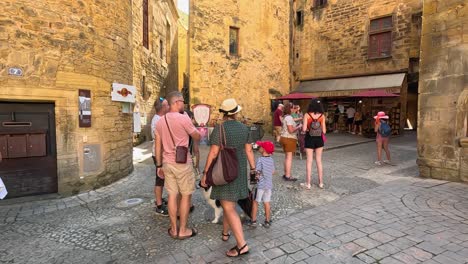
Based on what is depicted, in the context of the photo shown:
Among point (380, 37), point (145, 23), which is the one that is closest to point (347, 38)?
point (380, 37)

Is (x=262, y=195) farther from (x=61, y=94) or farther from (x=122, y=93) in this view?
(x=122, y=93)

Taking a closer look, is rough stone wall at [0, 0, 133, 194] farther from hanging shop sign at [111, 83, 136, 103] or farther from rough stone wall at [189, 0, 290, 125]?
rough stone wall at [189, 0, 290, 125]

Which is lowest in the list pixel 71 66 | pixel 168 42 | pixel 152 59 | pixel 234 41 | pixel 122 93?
pixel 122 93

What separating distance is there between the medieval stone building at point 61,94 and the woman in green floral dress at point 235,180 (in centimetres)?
349

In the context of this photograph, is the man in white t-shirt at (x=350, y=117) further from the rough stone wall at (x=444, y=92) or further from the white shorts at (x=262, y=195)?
Answer: the white shorts at (x=262, y=195)

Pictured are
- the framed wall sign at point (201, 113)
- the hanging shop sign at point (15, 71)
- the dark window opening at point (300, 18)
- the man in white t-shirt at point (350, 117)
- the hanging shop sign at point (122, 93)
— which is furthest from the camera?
the dark window opening at point (300, 18)

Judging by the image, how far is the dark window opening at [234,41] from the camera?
40.6 feet

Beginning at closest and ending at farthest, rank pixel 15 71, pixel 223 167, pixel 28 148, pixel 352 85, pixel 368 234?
pixel 223 167
pixel 368 234
pixel 15 71
pixel 28 148
pixel 352 85

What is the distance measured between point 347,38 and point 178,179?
50.4ft

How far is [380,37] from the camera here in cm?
1484

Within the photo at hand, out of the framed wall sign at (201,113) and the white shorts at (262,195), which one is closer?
the white shorts at (262,195)

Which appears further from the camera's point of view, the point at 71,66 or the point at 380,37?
the point at 380,37

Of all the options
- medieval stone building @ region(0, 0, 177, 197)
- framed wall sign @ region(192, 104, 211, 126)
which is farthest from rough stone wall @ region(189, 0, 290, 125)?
medieval stone building @ region(0, 0, 177, 197)

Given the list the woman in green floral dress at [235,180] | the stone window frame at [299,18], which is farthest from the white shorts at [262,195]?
the stone window frame at [299,18]
